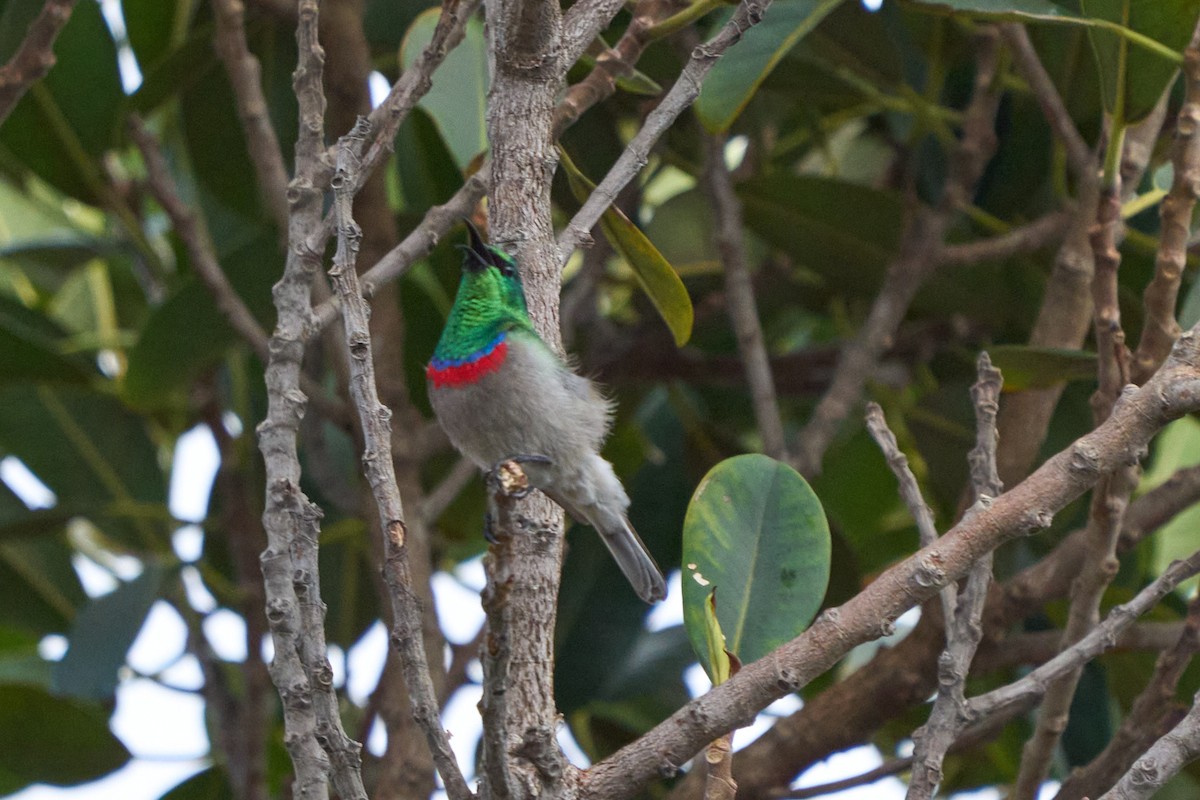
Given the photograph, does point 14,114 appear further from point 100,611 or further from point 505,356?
point 505,356

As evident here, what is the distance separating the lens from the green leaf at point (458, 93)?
2072 mm

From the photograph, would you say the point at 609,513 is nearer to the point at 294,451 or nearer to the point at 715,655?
the point at 715,655

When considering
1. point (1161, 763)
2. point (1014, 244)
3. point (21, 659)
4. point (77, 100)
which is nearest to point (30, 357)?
point (77, 100)

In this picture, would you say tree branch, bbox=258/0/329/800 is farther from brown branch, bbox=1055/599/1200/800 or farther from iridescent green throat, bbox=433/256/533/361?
brown branch, bbox=1055/599/1200/800

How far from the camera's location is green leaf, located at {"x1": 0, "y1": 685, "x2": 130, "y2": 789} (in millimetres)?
2744

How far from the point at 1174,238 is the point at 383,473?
3.50ft

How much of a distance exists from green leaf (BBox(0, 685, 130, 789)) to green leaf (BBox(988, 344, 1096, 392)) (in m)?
1.88

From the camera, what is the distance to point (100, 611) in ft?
8.87

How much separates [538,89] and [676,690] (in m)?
1.82

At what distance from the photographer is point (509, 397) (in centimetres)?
192

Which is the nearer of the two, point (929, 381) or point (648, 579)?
point (648, 579)

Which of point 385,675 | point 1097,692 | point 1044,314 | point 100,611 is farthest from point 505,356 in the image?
point 1097,692

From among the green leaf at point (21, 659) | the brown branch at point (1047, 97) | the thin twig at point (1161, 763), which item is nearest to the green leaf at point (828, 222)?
the brown branch at point (1047, 97)

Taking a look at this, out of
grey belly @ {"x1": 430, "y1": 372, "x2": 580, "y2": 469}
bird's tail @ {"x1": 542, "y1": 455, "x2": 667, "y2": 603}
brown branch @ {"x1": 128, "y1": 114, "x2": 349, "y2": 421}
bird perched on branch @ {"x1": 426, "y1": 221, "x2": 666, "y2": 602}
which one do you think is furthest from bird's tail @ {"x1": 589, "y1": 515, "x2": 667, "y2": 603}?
brown branch @ {"x1": 128, "y1": 114, "x2": 349, "y2": 421}
